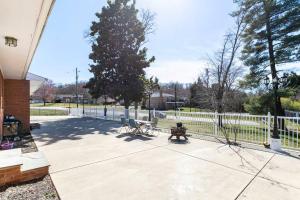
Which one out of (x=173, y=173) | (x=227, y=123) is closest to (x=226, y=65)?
(x=227, y=123)

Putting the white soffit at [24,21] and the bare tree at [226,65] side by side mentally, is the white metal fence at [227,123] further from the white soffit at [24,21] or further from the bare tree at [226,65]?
the white soffit at [24,21]

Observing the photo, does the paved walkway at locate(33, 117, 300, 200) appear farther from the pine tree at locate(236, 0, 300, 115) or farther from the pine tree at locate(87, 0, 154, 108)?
the pine tree at locate(87, 0, 154, 108)

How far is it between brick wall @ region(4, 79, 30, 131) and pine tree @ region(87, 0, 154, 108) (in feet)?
24.5

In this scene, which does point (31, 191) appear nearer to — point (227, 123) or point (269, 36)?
point (227, 123)

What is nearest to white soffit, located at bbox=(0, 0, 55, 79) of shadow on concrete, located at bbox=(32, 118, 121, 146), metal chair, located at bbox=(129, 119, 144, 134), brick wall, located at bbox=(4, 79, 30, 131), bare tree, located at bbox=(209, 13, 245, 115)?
shadow on concrete, located at bbox=(32, 118, 121, 146)

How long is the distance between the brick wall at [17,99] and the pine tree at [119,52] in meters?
7.47

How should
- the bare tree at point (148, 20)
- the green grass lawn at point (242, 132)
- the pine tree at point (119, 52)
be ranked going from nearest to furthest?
the green grass lawn at point (242, 132), the pine tree at point (119, 52), the bare tree at point (148, 20)

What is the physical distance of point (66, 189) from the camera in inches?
135

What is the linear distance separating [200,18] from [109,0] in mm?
11053

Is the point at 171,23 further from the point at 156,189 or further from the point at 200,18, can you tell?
the point at 156,189

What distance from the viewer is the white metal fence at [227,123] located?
7032 mm

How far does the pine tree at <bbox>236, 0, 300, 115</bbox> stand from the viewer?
476 inches

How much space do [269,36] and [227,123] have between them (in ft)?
26.2

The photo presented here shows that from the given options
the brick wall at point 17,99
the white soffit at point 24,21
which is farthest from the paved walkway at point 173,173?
the brick wall at point 17,99
